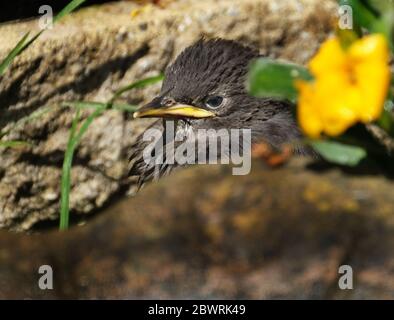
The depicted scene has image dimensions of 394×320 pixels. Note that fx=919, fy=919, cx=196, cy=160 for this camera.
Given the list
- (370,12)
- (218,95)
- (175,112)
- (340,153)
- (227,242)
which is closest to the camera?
(227,242)

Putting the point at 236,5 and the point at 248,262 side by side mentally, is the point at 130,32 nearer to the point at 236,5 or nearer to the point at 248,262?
the point at 236,5

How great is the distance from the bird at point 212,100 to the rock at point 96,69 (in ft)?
0.67

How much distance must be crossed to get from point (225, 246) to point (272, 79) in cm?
48

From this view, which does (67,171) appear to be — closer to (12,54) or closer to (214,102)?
(12,54)

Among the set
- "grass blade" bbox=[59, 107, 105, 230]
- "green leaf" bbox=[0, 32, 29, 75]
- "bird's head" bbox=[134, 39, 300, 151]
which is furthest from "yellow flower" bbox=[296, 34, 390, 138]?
A: "green leaf" bbox=[0, 32, 29, 75]

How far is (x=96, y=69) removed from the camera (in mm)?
4160

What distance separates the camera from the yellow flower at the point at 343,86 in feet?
→ 6.16

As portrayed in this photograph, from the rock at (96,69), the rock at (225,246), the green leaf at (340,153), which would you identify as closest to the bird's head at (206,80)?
the rock at (96,69)

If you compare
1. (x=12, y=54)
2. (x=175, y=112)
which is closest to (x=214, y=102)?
(x=175, y=112)

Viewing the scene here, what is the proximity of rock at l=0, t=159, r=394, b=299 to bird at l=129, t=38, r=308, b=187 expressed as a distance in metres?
1.96

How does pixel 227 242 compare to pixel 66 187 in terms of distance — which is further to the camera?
pixel 66 187

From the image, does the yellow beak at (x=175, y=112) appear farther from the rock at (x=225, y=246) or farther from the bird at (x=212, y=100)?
A: the rock at (x=225, y=246)

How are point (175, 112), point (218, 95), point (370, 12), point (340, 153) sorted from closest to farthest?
point (340, 153) → point (370, 12) → point (175, 112) → point (218, 95)
